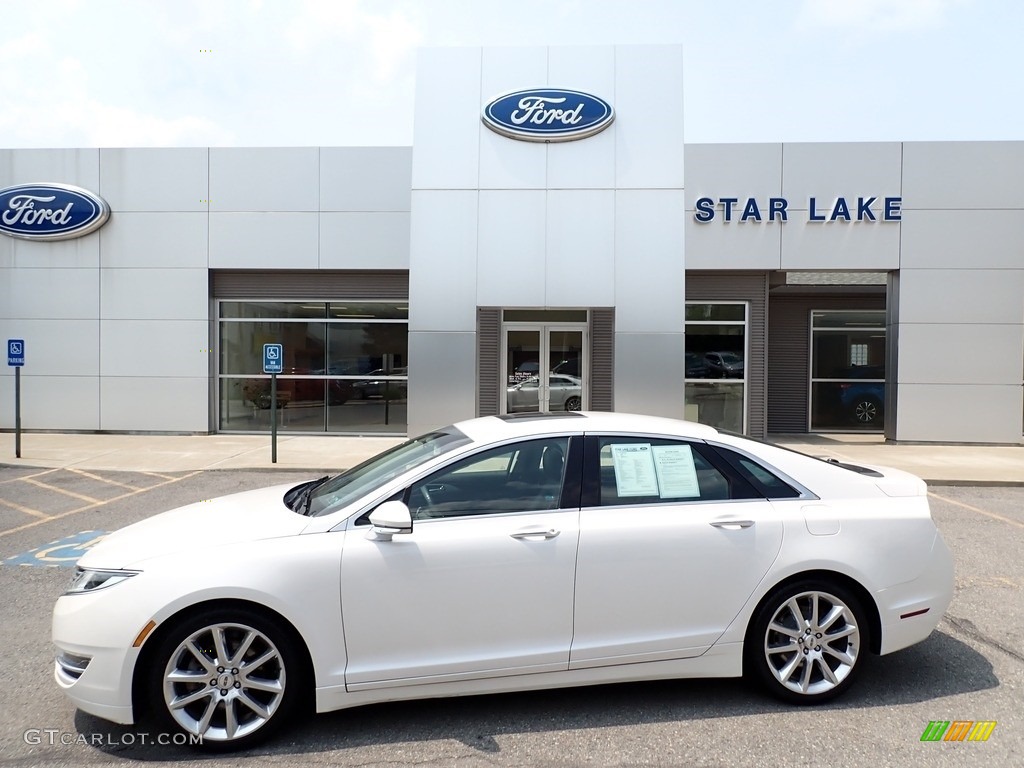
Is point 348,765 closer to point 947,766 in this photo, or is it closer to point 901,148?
point 947,766

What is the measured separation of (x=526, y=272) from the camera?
42.1 feet

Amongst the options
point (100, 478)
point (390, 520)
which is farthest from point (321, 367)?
point (390, 520)

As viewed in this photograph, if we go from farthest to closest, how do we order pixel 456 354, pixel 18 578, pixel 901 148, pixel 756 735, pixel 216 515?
pixel 901 148, pixel 456 354, pixel 18 578, pixel 216 515, pixel 756 735

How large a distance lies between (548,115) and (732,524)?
1080 centimetres

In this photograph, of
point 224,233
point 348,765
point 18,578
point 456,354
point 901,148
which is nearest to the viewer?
point 348,765

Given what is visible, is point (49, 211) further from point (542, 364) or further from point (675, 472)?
point (675, 472)

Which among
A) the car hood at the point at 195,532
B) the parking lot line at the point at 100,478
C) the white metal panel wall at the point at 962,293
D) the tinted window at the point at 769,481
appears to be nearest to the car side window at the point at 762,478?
the tinted window at the point at 769,481

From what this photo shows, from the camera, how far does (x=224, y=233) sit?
1569 centimetres

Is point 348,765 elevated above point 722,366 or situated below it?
below

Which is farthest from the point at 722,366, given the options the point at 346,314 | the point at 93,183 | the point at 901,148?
the point at 93,183

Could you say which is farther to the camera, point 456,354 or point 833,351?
point 833,351

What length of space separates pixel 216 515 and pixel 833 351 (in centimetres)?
1668

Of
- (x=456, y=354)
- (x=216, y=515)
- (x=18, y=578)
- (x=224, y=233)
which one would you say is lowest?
(x=18, y=578)

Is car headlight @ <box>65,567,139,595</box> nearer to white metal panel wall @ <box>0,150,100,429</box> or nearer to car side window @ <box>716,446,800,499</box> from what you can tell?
car side window @ <box>716,446,800,499</box>
